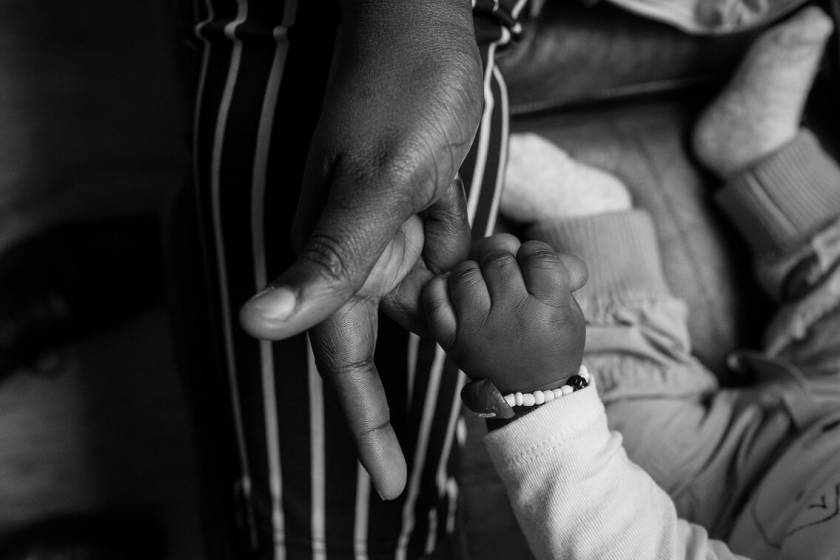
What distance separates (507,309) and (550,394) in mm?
85

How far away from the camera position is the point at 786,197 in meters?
0.87

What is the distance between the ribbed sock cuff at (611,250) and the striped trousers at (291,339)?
0.73ft

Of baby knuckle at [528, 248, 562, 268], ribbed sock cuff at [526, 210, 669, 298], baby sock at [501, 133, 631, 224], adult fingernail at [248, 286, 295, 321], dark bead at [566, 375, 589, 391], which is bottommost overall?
ribbed sock cuff at [526, 210, 669, 298]

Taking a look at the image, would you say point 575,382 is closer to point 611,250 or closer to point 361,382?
point 361,382

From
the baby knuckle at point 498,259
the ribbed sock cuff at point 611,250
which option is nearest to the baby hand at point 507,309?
the baby knuckle at point 498,259

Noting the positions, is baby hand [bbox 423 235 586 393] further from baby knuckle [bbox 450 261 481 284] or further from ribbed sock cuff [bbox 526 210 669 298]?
ribbed sock cuff [bbox 526 210 669 298]

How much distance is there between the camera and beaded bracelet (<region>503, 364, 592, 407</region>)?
522 millimetres

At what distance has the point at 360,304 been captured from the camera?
1.55 ft

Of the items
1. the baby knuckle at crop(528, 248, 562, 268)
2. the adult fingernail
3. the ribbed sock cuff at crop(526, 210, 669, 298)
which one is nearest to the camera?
the adult fingernail

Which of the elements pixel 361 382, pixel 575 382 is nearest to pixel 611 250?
pixel 575 382

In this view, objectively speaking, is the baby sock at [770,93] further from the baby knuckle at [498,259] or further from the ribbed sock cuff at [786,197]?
the baby knuckle at [498,259]

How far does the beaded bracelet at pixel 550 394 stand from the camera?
0.52 metres

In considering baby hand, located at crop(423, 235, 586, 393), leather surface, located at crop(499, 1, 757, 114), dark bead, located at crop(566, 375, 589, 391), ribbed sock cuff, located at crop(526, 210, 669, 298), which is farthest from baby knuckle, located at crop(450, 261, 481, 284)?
leather surface, located at crop(499, 1, 757, 114)

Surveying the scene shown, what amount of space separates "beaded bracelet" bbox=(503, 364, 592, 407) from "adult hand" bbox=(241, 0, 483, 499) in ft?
0.30
